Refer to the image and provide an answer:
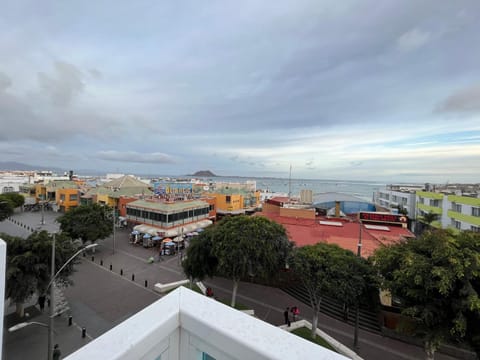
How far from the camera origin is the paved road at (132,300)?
13609 millimetres

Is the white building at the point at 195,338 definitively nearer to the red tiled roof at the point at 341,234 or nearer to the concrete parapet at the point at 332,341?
the concrete parapet at the point at 332,341

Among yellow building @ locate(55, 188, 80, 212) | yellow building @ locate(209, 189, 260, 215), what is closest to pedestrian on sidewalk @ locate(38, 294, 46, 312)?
yellow building @ locate(209, 189, 260, 215)

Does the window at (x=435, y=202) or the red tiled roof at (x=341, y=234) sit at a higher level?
the window at (x=435, y=202)

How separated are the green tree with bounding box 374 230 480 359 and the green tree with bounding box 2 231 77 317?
1955 centimetres

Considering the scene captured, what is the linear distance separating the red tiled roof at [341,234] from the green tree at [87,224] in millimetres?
21686

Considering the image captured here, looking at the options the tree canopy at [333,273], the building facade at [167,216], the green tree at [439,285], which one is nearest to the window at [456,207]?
the green tree at [439,285]

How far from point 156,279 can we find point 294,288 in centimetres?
1303

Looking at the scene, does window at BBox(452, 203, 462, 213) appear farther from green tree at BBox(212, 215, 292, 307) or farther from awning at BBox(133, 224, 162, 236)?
awning at BBox(133, 224, 162, 236)

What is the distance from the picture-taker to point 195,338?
95.2 inches

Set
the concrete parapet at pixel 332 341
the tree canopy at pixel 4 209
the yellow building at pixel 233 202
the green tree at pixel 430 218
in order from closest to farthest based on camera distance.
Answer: the concrete parapet at pixel 332 341 < the green tree at pixel 430 218 < the tree canopy at pixel 4 209 < the yellow building at pixel 233 202

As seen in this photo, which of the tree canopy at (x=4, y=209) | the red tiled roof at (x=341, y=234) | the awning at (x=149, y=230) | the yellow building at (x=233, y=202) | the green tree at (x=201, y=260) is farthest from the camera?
the yellow building at (x=233, y=202)

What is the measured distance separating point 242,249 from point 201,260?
386 cm

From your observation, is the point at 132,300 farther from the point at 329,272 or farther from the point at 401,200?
the point at 401,200

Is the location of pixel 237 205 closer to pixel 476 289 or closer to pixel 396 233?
pixel 396 233
